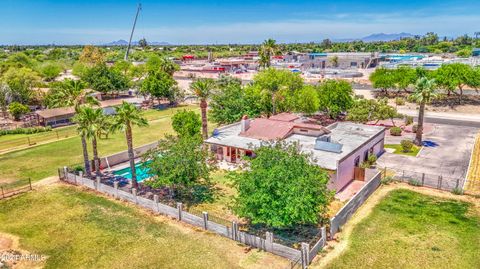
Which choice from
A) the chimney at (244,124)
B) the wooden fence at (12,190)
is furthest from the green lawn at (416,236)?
the wooden fence at (12,190)

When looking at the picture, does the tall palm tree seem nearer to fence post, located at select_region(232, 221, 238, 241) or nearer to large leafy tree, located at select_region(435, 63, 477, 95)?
fence post, located at select_region(232, 221, 238, 241)

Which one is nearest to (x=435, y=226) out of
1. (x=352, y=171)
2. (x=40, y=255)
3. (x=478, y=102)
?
(x=352, y=171)

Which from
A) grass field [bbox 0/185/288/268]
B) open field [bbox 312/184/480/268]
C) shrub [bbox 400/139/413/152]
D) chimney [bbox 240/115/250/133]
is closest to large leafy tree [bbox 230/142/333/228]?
grass field [bbox 0/185/288/268]

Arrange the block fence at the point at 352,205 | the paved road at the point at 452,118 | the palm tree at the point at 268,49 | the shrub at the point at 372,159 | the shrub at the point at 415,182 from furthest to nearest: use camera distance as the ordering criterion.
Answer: the palm tree at the point at 268,49 < the paved road at the point at 452,118 < the shrub at the point at 372,159 < the shrub at the point at 415,182 < the block fence at the point at 352,205

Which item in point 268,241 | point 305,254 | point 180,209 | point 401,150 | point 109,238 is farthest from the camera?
point 401,150

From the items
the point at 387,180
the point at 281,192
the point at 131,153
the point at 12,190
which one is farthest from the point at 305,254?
the point at 12,190

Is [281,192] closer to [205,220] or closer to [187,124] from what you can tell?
[205,220]

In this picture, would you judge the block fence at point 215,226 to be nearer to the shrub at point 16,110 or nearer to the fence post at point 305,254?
the fence post at point 305,254
